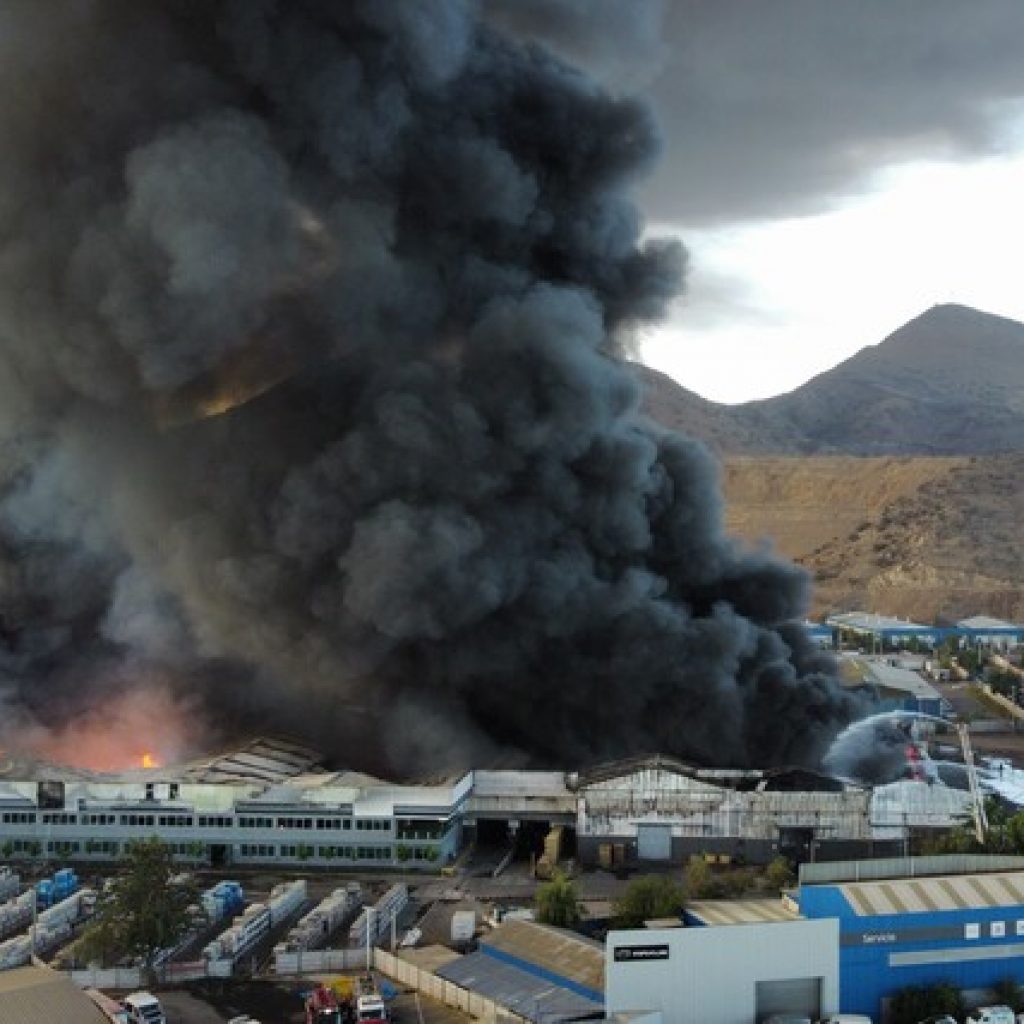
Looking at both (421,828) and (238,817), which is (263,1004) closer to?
(421,828)

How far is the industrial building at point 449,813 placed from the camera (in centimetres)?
4400

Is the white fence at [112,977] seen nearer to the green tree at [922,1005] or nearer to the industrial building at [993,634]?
the green tree at [922,1005]

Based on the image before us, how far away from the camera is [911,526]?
479 ft

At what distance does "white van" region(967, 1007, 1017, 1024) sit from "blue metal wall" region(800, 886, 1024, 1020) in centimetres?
117

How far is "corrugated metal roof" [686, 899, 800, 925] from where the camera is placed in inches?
1182

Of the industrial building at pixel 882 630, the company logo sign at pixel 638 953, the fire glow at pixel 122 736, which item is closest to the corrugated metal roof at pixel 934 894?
the company logo sign at pixel 638 953

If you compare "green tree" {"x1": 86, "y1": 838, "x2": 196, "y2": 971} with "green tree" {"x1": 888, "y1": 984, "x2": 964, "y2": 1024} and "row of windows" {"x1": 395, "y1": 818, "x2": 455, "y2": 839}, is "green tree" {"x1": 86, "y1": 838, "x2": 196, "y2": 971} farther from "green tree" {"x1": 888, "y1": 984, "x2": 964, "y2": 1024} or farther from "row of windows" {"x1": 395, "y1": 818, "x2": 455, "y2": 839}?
"green tree" {"x1": 888, "y1": 984, "x2": 964, "y2": 1024}

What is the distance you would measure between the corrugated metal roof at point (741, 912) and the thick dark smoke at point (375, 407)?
1662cm

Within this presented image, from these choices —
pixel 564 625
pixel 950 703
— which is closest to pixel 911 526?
pixel 950 703

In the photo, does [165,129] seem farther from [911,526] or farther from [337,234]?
[911,526]

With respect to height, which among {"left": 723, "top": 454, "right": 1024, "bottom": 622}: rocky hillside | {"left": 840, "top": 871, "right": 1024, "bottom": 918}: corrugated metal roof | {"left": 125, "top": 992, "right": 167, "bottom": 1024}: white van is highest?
{"left": 723, "top": 454, "right": 1024, "bottom": 622}: rocky hillside

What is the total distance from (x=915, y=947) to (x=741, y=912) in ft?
10.5

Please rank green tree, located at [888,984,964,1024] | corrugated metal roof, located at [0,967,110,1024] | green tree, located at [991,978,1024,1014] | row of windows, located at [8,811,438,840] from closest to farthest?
corrugated metal roof, located at [0,967,110,1024] → green tree, located at [888,984,964,1024] → green tree, located at [991,978,1024,1014] → row of windows, located at [8,811,438,840]

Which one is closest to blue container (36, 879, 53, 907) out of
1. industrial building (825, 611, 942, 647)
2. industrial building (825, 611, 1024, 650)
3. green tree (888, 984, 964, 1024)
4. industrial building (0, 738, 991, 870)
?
industrial building (0, 738, 991, 870)
